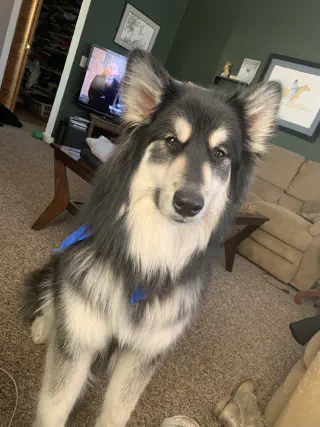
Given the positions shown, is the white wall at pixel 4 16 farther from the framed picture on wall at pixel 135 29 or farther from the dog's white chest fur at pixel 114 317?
the dog's white chest fur at pixel 114 317

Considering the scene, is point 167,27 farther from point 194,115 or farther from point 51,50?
point 194,115

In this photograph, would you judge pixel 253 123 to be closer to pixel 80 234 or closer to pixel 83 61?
pixel 80 234

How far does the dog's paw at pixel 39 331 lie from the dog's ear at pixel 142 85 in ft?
2.97

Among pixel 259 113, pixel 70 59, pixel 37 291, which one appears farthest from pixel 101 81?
pixel 259 113

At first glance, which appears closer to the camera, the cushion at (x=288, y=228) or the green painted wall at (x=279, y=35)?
the cushion at (x=288, y=228)

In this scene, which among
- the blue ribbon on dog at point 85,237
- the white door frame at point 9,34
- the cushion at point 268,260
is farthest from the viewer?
the white door frame at point 9,34

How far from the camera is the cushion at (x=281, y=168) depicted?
4.29 m

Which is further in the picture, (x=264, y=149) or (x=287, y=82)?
(x=287, y=82)

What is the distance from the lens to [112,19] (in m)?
4.83

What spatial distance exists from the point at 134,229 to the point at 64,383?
53cm

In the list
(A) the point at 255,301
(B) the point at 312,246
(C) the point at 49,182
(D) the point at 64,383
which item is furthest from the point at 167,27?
(D) the point at 64,383

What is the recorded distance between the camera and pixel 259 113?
1.10 m

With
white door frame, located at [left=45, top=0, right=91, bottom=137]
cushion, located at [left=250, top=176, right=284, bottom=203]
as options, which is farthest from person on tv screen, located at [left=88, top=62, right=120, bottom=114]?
cushion, located at [left=250, top=176, right=284, bottom=203]

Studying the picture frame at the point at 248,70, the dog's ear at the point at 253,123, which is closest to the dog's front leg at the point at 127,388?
the dog's ear at the point at 253,123
